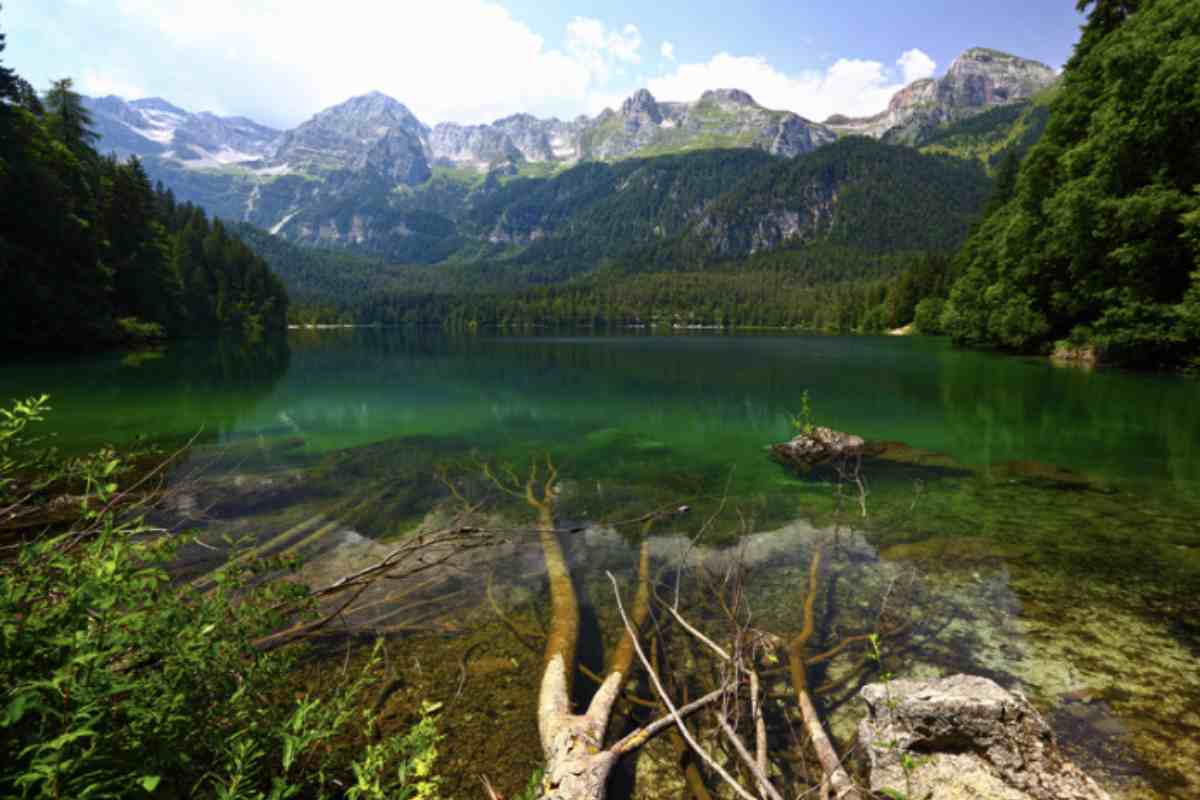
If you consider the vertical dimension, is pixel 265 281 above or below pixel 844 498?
above

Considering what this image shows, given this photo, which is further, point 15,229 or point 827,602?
point 15,229

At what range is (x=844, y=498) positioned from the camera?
12.0m

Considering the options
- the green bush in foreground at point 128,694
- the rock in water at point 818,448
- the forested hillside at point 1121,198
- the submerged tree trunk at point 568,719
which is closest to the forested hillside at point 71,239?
the green bush in foreground at point 128,694

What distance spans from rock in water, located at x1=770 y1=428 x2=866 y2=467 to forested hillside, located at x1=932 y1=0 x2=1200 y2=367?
2469cm

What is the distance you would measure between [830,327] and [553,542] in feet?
475

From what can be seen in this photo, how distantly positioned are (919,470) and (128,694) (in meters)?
16.3

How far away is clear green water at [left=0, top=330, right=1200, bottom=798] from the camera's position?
19.4 ft

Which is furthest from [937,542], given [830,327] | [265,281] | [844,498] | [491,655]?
[830,327]

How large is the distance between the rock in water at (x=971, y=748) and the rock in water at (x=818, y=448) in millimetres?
11157

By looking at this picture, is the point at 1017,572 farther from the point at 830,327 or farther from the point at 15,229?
the point at 830,327

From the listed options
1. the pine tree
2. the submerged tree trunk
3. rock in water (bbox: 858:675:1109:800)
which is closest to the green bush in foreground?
the submerged tree trunk

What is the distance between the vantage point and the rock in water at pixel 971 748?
3783mm

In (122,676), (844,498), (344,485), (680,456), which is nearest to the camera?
(122,676)

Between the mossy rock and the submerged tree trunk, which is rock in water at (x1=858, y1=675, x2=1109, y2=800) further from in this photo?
the mossy rock
